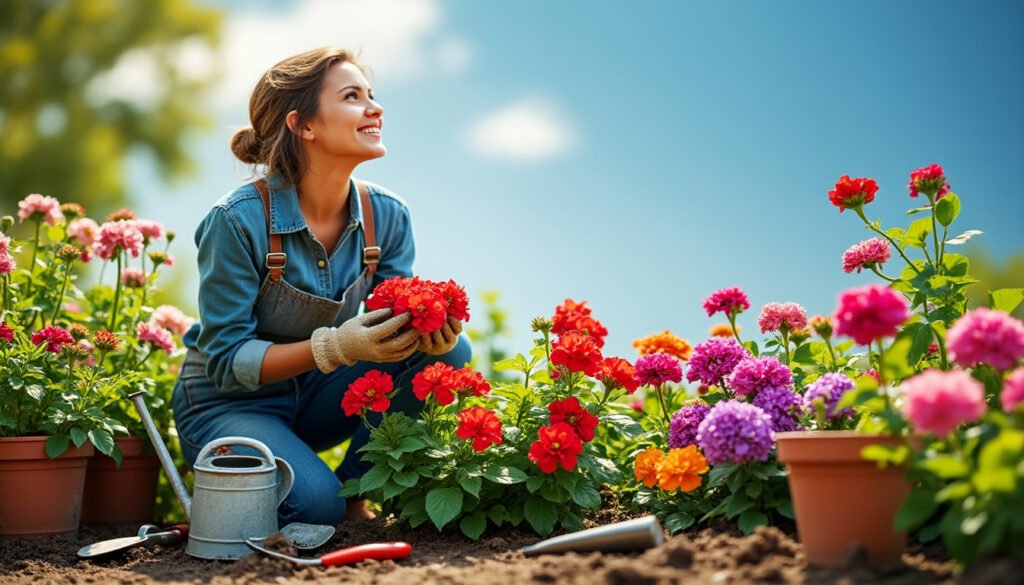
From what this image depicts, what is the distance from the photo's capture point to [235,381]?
3236mm

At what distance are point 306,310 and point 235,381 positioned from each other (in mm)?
373

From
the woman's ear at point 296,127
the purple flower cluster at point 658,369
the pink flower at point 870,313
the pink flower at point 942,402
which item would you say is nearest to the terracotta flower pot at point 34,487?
the woman's ear at point 296,127

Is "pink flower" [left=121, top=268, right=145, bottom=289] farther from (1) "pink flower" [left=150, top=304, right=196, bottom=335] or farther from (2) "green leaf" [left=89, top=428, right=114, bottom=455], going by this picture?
(2) "green leaf" [left=89, top=428, right=114, bottom=455]

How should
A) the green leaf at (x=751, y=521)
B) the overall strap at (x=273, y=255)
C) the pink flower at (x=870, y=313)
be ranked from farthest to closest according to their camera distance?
1. the overall strap at (x=273, y=255)
2. the green leaf at (x=751, y=521)
3. the pink flower at (x=870, y=313)

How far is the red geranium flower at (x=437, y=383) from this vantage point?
2699mm

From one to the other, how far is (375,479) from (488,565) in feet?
1.88

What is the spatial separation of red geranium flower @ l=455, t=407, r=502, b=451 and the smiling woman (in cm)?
39

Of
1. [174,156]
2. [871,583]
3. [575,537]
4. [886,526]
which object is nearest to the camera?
[871,583]

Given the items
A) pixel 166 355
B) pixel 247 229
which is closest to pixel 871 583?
pixel 247 229

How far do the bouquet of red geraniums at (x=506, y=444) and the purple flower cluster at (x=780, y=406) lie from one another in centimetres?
46

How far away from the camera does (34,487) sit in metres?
3.23

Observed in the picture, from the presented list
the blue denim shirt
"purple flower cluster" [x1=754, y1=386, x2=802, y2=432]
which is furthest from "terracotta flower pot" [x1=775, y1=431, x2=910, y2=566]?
the blue denim shirt

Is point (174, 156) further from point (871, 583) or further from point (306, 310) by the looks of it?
point (871, 583)

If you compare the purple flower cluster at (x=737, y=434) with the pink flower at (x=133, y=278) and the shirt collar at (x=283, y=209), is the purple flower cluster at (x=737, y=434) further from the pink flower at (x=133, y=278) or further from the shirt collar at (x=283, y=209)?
the pink flower at (x=133, y=278)
